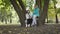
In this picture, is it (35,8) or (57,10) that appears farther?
(57,10)

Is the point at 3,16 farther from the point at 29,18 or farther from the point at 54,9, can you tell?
the point at 29,18

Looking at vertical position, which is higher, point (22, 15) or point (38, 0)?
point (38, 0)

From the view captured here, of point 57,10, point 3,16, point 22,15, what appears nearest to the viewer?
point 22,15

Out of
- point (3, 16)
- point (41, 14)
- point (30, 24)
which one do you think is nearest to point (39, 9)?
point (41, 14)

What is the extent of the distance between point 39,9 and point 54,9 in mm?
29241

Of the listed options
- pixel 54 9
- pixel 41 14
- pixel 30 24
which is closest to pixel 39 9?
pixel 41 14

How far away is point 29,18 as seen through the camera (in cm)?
1481

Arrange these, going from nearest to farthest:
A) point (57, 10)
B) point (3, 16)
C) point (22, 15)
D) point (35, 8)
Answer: point (35, 8) < point (22, 15) < point (57, 10) < point (3, 16)

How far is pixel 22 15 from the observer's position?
1519 cm

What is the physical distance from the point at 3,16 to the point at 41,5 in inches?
2014

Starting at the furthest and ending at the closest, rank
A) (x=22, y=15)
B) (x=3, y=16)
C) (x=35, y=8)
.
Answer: (x=3, y=16)
(x=22, y=15)
(x=35, y=8)

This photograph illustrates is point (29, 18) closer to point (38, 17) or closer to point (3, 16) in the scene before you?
point (38, 17)

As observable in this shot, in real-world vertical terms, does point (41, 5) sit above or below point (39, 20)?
above

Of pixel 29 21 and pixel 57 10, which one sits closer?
pixel 29 21
